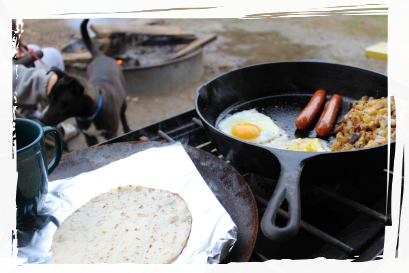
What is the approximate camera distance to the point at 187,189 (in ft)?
3.89

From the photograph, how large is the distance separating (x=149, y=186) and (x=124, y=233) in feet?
0.80

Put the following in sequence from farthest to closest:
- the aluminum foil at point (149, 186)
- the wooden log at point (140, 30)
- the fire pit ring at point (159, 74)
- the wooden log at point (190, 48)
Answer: the wooden log at point (140, 30)
the wooden log at point (190, 48)
the fire pit ring at point (159, 74)
the aluminum foil at point (149, 186)

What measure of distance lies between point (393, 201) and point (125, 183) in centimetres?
110

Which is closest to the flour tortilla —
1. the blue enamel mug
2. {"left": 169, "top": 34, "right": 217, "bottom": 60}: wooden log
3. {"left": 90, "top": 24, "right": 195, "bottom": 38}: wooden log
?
the blue enamel mug

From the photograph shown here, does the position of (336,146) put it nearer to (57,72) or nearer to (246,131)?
(246,131)

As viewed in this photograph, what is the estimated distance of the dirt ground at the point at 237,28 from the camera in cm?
521

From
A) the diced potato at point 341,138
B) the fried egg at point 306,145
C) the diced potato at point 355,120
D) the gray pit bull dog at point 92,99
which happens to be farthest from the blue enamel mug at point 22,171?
the gray pit bull dog at point 92,99

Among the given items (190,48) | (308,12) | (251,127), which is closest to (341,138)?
(251,127)

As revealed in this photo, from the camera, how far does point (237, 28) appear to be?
834 centimetres

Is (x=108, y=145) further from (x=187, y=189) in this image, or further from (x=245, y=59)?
(x=245, y=59)

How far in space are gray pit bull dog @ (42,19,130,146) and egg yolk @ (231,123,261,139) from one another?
6.49 ft

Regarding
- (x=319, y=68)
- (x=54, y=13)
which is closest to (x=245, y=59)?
(x=319, y=68)

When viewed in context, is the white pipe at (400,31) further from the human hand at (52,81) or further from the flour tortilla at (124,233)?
the human hand at (52,81)

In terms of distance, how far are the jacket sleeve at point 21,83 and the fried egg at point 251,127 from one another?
1.97 m
